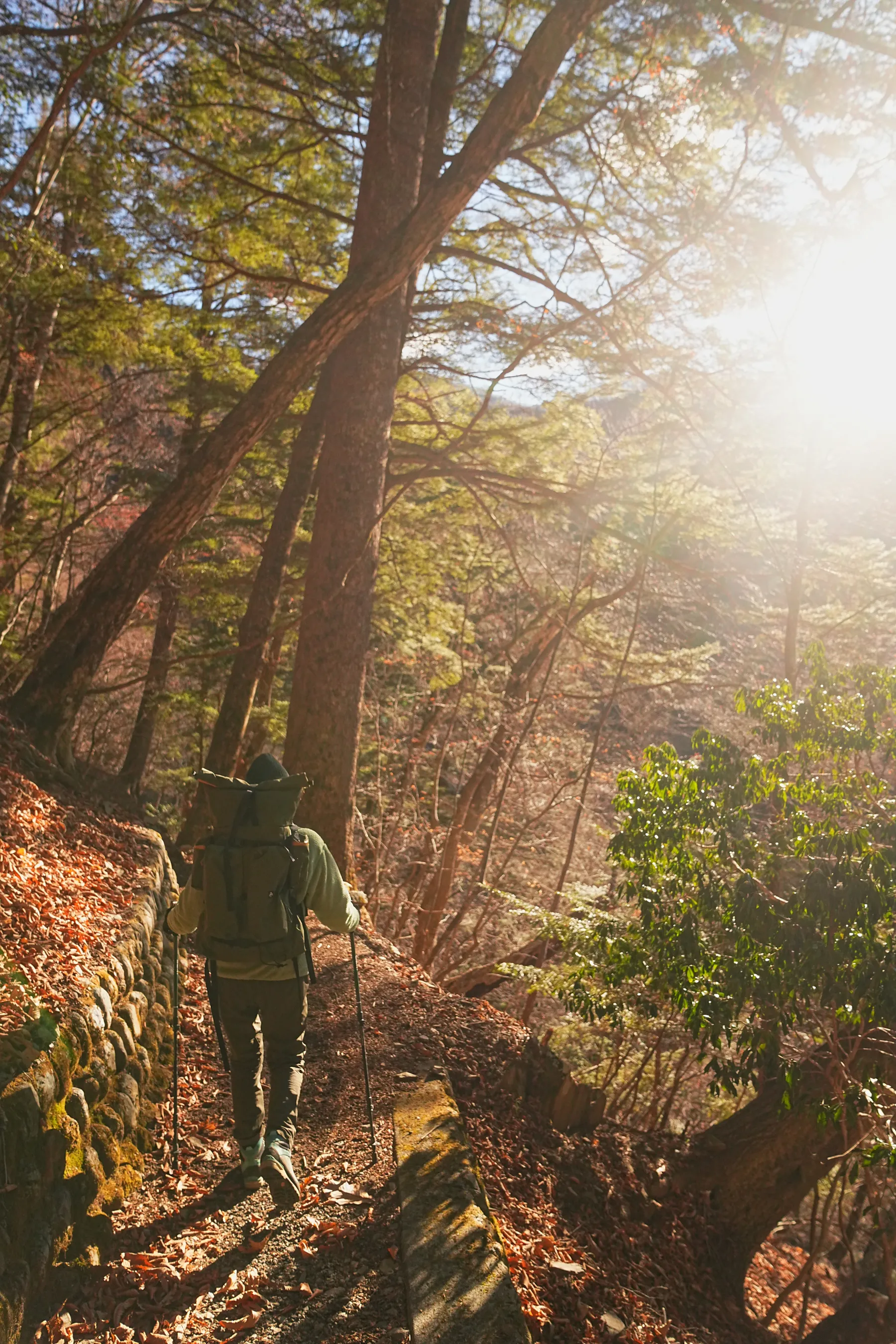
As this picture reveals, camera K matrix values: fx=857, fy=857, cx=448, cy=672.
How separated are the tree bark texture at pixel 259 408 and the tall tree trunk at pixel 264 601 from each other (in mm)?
1723

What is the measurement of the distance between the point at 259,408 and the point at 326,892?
4362 mm

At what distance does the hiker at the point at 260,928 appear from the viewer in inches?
141

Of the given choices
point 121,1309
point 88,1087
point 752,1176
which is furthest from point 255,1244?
point 752,1176

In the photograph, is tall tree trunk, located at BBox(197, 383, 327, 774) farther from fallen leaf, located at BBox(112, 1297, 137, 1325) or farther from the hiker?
fallen leaf, located at BBox(112, 1297, 137, 1325)

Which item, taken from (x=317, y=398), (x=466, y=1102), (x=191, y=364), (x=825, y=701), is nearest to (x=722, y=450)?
(x=317, y=398)

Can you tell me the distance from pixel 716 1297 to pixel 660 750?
3.72m

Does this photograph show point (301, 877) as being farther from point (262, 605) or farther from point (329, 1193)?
point (262, 605)

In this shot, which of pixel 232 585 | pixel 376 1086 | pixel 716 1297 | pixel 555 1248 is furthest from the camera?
pixel 232 585

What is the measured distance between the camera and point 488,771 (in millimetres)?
14766

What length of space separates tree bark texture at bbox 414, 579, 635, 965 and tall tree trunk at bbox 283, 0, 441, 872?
486 cm

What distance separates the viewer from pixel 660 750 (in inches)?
210

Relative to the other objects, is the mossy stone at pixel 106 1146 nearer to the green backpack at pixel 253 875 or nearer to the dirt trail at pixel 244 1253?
the dirt trail at pixel 244 1253

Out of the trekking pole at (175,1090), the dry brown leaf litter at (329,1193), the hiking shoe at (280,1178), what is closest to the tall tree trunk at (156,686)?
the dry brown leaf litter at (329,1193)

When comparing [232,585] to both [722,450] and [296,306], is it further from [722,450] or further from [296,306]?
[722,450]
